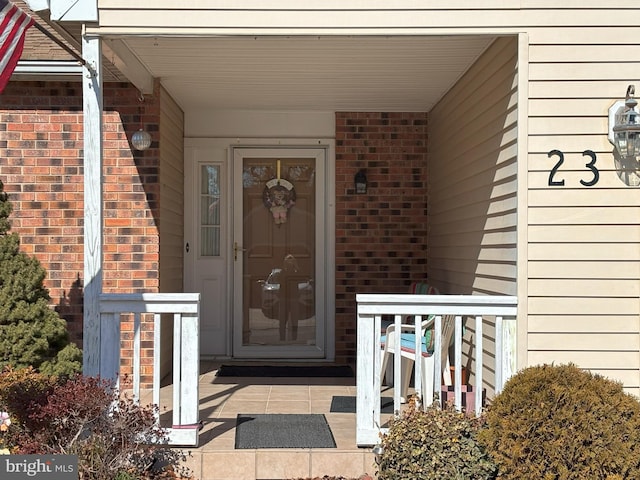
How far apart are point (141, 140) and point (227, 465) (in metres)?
2.73

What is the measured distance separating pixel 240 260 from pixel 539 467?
14.1 ft

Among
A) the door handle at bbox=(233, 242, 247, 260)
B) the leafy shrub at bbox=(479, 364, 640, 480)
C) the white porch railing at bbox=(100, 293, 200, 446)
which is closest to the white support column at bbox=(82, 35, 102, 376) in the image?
the white porch railing at bbox=(100, 293, 200, 446)

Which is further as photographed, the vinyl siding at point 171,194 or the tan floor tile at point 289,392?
the vinyl siding at point 171,194

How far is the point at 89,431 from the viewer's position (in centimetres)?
390

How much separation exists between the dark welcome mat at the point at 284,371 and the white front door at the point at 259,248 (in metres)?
0.39

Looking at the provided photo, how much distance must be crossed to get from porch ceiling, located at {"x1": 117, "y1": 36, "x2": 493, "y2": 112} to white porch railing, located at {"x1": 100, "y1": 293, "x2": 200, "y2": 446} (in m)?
1.52

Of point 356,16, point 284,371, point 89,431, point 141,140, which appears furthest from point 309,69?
point 89,431

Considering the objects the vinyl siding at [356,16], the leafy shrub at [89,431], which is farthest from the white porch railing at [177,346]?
the vinyl siding at [356,16]

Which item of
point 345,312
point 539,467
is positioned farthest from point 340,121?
point 539,467

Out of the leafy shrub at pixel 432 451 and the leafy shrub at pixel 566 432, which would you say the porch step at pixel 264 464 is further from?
the leafy shrub at pixel 566 432

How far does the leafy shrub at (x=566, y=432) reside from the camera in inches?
136

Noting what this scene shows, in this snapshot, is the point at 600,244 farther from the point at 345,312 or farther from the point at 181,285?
the point at 181,285

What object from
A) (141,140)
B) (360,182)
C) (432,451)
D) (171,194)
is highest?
(141,140)

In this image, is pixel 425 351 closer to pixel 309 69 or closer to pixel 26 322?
pixel 309 69
